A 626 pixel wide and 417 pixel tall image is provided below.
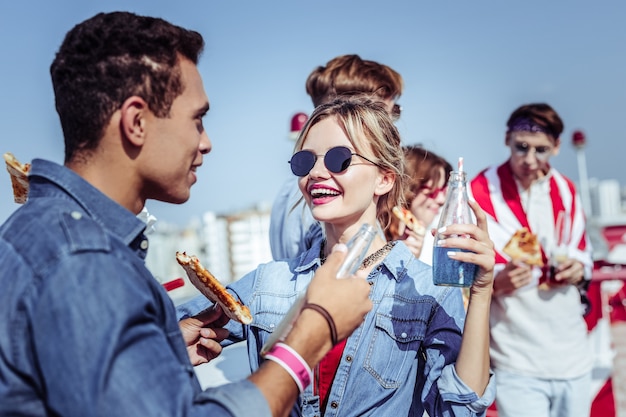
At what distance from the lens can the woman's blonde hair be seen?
8.23 feet

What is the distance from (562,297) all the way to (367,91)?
196cm

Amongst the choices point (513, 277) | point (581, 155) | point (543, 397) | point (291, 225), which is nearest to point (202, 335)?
point (291, 225)

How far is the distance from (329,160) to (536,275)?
2276 millimetres

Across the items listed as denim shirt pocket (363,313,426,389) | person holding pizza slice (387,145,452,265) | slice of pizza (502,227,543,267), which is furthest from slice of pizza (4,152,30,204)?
slice of pizza (502,227,543,267)

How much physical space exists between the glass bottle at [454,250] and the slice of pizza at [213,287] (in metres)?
0.71

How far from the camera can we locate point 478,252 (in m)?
2.09

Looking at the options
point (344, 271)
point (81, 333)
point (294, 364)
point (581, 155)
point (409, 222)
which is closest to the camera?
point (81, 333)

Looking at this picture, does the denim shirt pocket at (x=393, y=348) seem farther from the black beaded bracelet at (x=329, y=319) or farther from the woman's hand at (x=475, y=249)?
the black beaded bracelet at (x=329, y=319)

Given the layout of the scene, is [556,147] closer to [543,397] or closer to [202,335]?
[543,397]

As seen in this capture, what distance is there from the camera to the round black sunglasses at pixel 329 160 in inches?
95.3

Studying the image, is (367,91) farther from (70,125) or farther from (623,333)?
(623,333)

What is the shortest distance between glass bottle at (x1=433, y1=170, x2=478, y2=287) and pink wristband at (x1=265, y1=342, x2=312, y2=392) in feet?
2.95

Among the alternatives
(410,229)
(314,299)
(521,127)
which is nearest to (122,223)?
(314,299)

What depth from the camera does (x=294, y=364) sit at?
1.40m
